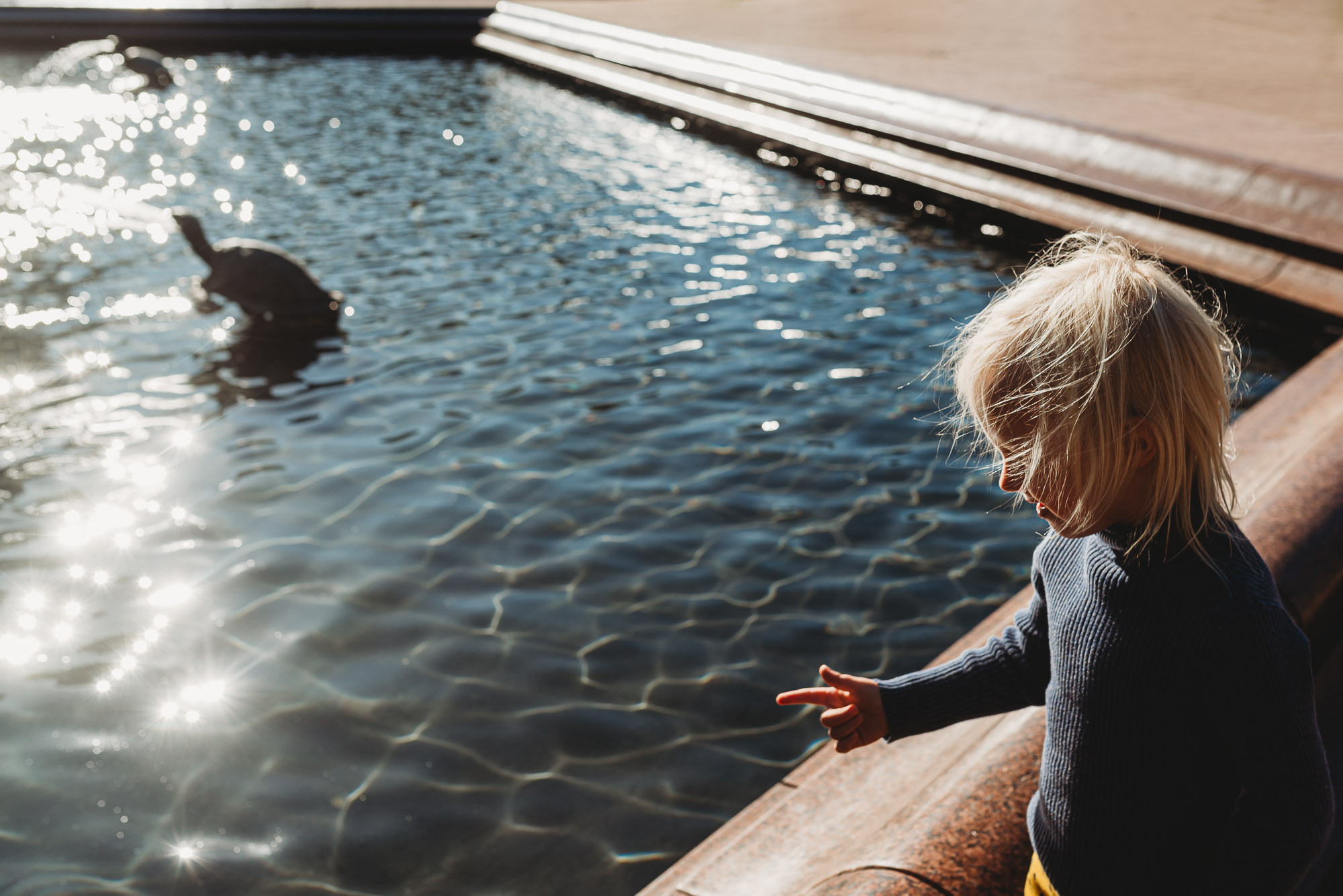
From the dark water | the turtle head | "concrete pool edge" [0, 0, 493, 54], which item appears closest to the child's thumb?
the dark water

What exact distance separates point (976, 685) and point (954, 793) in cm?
59

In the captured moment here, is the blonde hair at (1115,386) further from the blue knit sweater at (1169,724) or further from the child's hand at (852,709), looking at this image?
the child's hand at (852,709)

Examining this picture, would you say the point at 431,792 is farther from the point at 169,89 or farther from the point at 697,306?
the point at 169,89

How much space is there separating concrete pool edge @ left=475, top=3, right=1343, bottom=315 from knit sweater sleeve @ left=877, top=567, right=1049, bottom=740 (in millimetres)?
6371

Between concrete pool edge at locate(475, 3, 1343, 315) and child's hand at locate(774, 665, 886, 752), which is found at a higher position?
child's hand at locate(774, 665, 886, 752)

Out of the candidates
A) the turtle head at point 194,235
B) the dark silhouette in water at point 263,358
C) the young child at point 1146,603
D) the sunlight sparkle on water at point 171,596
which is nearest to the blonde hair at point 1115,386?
the young child at point 1146,603

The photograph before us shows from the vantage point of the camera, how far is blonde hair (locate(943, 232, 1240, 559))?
4.90 ft

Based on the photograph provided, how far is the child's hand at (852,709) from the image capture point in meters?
1.93

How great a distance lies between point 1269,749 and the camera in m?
1.45

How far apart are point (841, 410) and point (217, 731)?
12.3 ft

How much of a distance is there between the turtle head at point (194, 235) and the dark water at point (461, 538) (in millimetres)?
444

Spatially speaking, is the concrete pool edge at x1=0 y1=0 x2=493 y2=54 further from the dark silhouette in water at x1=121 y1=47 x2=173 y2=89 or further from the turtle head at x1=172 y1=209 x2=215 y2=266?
the turtle head at x1=172 y1=209 x2=215 y2=266

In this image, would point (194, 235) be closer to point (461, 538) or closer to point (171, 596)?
point (171, 596)

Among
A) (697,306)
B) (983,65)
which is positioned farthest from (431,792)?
(983,65)
